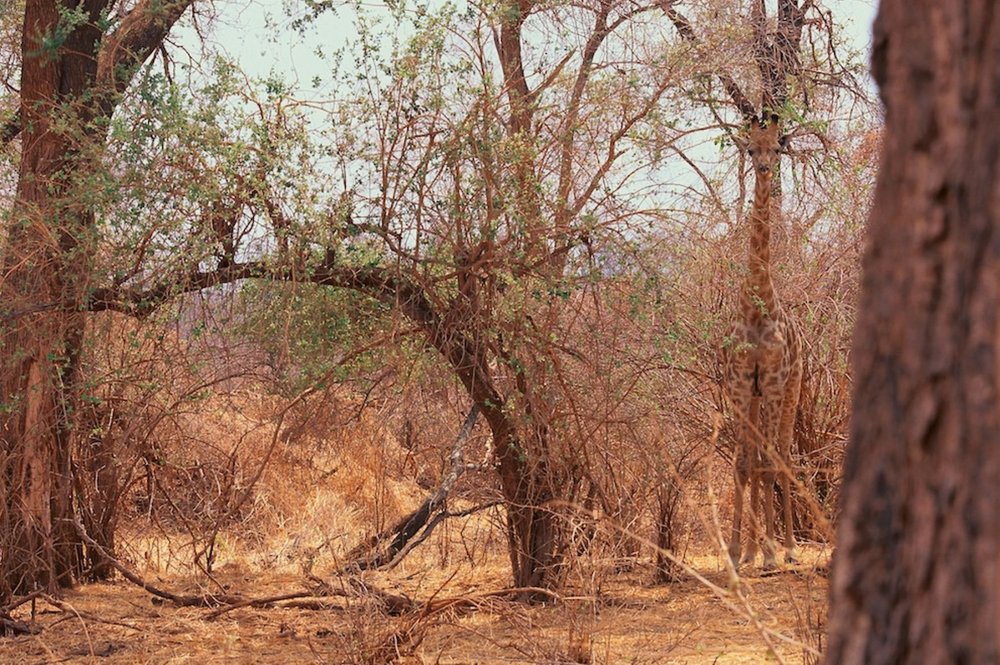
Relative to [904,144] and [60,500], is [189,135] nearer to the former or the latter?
[60,500]

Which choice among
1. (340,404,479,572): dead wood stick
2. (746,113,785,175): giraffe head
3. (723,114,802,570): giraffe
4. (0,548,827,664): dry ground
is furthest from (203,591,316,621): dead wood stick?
(746,113,785,175): giraffe head

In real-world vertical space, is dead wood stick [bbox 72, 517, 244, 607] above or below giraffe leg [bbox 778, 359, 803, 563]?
below

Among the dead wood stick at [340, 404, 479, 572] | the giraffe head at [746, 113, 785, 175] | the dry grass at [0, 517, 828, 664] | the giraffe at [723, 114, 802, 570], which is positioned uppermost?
the giraffe head at [746, 113, 785, 175]

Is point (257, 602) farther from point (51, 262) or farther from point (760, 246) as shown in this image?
point (760, 246)

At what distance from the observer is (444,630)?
6461 millimetres

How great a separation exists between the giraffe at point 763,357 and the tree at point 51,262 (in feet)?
11.7

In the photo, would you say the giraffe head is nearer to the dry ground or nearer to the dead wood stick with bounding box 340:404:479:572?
the dead wood stick with bounding box 340:404:479:572

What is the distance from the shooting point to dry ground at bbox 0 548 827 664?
18.0 ft

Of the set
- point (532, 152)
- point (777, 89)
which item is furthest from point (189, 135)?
point (777, 89)

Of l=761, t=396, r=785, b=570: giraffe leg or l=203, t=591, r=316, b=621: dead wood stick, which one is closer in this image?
l=203, t=591, r=316, b=621: dead wood stick

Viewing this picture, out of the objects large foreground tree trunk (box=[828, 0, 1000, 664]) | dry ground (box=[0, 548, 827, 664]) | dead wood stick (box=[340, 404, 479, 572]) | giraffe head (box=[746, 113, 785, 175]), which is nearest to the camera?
large foreground tree trunk (box=[828, 0, 1000, 664])

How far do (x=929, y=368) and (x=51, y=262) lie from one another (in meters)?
5.52

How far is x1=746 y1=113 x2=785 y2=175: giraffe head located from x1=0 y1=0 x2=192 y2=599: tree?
341 cm

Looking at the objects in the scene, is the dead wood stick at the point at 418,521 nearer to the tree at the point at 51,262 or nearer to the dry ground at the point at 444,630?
the dry ground at the point at 444,630
